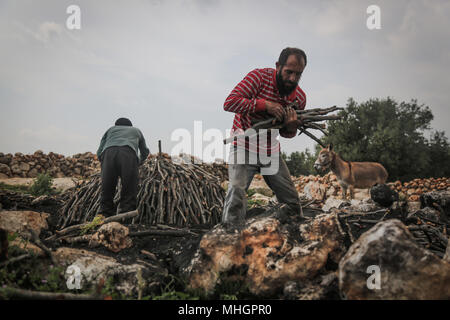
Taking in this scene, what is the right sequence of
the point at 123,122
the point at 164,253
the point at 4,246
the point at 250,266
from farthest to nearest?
1. the point at 123,122
2. the point at 164,253
3. the point at 250,266
4. the point at 4,246

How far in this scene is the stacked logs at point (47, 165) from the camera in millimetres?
11844

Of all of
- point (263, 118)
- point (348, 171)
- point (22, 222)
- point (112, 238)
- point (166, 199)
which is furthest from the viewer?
point (348, 171)

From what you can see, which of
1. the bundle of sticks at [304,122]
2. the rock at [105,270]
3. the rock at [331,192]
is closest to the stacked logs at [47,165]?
the rock at [331,192]

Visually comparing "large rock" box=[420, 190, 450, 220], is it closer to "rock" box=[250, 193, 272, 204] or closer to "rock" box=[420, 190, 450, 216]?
"rock" box=[420, 190, 450, 216]

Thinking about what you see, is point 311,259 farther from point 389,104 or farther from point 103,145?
point 389,104

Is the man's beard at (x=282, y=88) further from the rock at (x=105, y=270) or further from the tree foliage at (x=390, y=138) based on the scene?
the tree foliage at (x=390, y=138)

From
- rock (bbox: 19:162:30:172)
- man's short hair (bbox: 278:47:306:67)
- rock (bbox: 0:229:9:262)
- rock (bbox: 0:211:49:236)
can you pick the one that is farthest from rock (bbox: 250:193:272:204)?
rock (bbox: 19:162:30:172)

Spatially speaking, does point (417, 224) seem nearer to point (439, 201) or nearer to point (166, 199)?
point (439, 201)

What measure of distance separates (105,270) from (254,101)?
192 centimetres

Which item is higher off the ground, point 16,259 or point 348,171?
point 348,171

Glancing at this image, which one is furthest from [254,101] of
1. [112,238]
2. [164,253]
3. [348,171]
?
[348,171]

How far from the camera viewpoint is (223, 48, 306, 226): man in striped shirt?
2.71 meters

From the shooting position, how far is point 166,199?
15.4 feet

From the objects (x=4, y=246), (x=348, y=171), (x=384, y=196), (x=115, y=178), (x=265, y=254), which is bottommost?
(x=265, y=254)
